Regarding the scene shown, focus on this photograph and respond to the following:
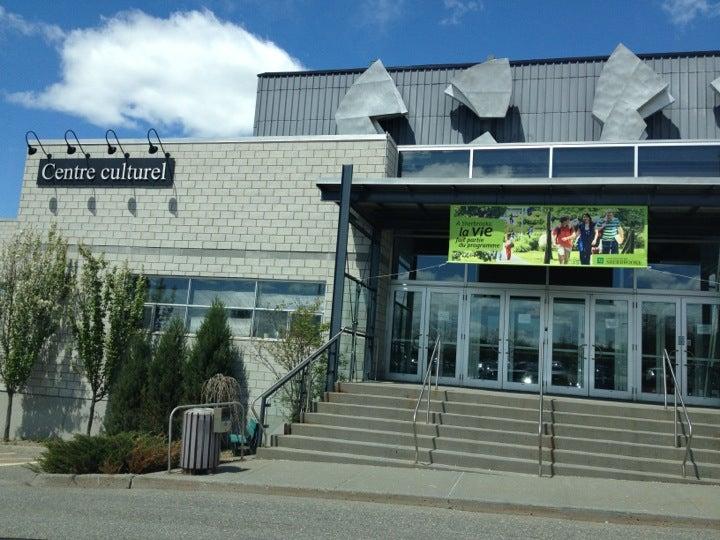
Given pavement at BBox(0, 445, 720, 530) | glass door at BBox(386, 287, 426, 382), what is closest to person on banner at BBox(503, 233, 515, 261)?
glass door at BBox(386, 287, 426, 382)

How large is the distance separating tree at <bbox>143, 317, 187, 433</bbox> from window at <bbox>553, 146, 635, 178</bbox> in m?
8.58

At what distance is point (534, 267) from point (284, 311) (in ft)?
17.5

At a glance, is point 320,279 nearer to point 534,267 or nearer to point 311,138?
point 311,138

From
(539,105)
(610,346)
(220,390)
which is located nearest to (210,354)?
(220,390)

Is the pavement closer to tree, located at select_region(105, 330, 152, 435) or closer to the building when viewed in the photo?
tree, located at select_region(105, 330, 152, 435)

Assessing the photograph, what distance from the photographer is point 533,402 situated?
1259 centimetres

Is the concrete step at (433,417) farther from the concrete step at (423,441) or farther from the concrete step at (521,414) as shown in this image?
the concrete step at (423,441)

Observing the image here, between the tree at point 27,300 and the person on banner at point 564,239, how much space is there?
35.1ft

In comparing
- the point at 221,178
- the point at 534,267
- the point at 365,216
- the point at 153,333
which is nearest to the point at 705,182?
the point at 534,267

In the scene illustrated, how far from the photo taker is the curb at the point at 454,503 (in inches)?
328

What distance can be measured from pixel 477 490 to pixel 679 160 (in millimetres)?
9056

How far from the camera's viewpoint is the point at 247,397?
15.6 meters

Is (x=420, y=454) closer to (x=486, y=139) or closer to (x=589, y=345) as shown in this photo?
(x=589, y=345)

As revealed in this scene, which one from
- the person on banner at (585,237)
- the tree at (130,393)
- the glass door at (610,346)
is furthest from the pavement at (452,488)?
the glass door at (610,346)
